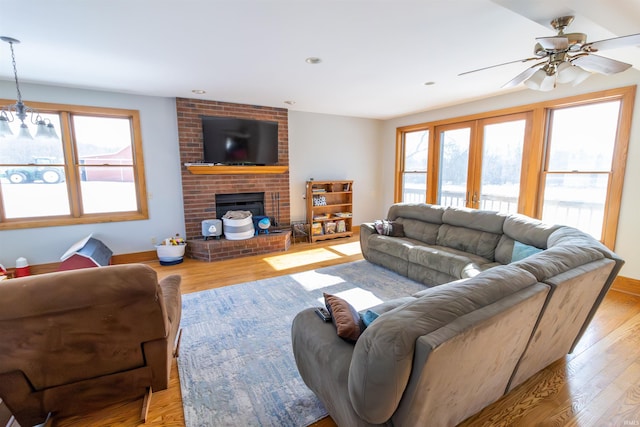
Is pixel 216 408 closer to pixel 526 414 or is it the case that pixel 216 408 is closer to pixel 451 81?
pixel 526 414

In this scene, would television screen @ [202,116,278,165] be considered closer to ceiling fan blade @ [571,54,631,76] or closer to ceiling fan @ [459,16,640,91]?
ceiling fan @ [459,16,640,91]

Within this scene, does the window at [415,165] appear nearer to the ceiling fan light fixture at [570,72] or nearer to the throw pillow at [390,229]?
the throw pillow at [390,229]

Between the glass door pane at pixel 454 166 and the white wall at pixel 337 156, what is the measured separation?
154 centimetres

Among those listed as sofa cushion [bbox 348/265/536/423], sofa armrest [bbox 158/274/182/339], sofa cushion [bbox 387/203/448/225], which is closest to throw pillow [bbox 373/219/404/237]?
sofa cushion [bbox 387/203/448/225]

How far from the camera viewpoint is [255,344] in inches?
92.4

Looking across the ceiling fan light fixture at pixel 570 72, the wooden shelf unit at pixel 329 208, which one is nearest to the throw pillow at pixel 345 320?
the ceiling fan light fixture at pixel 570 72

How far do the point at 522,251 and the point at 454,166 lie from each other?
269cm

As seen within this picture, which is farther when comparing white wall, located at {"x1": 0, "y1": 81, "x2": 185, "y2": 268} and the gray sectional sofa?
white wall, located at {"x1": 0, "y1": 81, "x2": 185, "y2": 268}

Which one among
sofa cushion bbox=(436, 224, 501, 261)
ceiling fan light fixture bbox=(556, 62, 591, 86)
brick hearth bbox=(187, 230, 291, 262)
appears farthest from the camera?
brick hearth bbox=(187, 230, 291, 262)

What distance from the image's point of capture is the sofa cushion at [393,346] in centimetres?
99

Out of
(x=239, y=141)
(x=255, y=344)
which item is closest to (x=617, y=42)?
(x=255, y=344)

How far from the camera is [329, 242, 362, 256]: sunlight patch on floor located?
4918mm

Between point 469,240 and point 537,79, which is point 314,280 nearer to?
point 469,240

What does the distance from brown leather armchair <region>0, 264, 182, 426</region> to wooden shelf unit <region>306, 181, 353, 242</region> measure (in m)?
4.10
